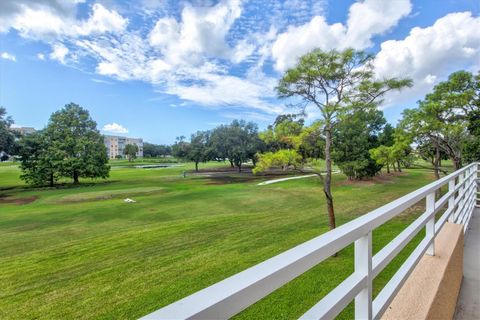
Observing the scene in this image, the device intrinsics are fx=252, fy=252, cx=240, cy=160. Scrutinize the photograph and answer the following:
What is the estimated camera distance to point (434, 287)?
183cm

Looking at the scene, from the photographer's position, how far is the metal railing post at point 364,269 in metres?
1.04

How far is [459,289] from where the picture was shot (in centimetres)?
255

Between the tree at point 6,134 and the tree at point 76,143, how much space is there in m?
2.97

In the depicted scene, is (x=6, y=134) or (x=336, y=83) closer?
(x=336, y=83)

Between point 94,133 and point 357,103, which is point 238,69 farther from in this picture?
point 357,103

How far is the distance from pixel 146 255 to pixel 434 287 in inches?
247

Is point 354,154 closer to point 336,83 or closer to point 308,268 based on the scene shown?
point 336,83

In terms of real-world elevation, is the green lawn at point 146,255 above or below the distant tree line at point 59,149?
below

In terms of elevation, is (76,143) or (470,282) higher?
(76,143)

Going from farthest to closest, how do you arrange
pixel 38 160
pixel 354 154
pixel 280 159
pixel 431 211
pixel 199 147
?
pixel 199 147 → pixel 38 160 → pixel 354 154 → pixel 280 159 → pixel 431 211

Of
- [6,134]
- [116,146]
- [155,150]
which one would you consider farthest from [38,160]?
[116,146]

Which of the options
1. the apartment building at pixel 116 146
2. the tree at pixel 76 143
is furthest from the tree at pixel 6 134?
the apartment building at pixel 116 146

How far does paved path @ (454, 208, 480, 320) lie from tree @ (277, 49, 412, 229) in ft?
12.2

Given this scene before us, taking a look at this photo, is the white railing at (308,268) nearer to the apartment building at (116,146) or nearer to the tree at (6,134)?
the tree at (6,134)
